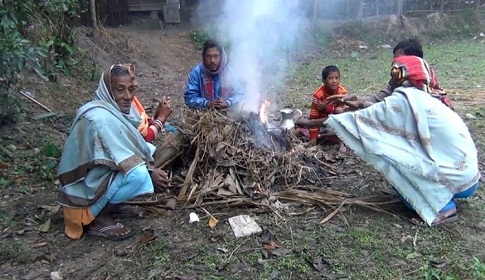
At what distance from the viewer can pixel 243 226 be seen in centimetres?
371

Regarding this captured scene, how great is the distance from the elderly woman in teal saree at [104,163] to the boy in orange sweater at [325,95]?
7.75 ft

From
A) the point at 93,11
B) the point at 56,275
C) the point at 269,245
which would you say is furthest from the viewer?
the point at 93,11

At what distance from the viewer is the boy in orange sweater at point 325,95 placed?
534 centimetres

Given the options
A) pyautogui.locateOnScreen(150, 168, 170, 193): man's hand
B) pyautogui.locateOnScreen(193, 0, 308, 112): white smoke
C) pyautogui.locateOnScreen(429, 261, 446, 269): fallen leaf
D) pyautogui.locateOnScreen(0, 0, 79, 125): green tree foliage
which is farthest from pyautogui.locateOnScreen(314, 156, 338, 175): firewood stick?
pyautogui.locateOnScreen(0, 0, 79, 125): green tree foliage

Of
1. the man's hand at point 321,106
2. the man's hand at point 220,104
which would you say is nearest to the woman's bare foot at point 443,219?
the man's hand at point 321,106

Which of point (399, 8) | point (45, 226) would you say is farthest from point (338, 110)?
point (399, 8)

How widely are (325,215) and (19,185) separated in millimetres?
2769

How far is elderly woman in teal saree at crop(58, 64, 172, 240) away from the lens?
135 inches

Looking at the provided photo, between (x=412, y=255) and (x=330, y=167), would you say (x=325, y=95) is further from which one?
(x=412, y=255)

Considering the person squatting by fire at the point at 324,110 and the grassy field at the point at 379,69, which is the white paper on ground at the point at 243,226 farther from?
the grassy field at the point at 379,69

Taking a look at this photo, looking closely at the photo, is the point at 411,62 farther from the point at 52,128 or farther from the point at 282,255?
the point at 52,128

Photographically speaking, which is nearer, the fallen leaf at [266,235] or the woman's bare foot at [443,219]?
the fallen leaf at [266,235]

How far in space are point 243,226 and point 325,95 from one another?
2353 millimetres

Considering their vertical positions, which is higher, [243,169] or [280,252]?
[243,169]
